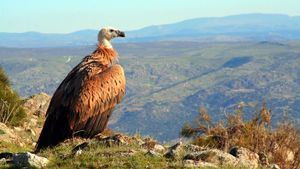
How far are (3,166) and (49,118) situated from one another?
2.72m

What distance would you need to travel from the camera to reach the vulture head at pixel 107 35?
50.1ft

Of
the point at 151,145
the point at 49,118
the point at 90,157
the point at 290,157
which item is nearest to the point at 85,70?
the point at 49,118

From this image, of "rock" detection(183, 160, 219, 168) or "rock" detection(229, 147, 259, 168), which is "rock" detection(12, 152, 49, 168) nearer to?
"rock" detection(183, 160, 219, 168)

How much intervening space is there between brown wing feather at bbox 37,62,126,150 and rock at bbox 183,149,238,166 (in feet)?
10.9

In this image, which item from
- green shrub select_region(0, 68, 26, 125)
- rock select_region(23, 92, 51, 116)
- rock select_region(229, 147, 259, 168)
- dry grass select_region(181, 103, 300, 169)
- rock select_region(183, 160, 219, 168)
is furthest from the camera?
rock select_region(23, 92, 51, 116)

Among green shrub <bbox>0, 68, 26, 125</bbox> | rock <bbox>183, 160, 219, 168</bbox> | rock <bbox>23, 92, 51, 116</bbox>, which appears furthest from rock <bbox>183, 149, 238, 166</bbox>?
rock <bbox>23, 92, 51, 116</bbox>

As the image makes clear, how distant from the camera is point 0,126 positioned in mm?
19219

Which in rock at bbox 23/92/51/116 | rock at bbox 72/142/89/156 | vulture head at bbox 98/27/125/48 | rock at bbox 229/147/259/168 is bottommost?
rock at bbox 23/92/51/116

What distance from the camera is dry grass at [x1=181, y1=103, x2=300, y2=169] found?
15.2m

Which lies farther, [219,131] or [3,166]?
[219,131]

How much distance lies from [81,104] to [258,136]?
17.1 feet

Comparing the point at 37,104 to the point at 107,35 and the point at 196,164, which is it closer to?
the point at 107,35

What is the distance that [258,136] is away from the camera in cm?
1586

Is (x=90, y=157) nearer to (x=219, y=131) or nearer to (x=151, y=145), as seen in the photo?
(x=151, y=145)
